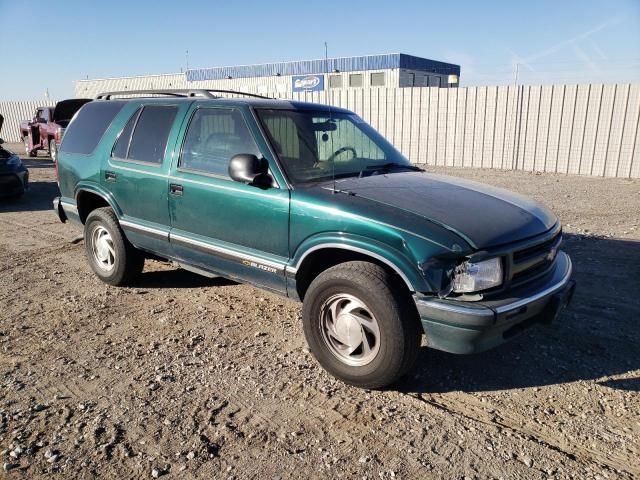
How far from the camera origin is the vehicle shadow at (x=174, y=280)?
547 centimetres

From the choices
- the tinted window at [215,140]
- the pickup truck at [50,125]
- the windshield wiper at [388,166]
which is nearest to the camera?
the tinted window at [215,140]

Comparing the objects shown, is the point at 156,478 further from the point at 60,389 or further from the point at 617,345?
the point at 617,345

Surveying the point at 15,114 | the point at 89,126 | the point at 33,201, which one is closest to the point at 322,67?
the point at 15,114

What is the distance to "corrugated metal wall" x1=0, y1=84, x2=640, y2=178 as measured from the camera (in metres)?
12.7

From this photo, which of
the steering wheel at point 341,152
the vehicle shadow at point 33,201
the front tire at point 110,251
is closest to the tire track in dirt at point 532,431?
the steering wheel at point 341,152

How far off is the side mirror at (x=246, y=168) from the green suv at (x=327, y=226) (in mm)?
10

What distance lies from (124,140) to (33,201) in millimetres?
6929

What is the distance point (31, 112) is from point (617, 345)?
30829 millimetres

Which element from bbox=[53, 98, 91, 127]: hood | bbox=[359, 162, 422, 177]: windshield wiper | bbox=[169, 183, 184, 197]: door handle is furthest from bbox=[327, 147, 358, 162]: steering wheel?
bbox=[53, 98, 91, 127]: hood

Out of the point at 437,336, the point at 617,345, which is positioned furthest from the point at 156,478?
the point at 617,345

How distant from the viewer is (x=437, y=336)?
3.06 metres

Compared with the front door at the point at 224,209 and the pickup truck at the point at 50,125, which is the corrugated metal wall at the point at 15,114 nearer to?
the pickup truck at the point at 50,125

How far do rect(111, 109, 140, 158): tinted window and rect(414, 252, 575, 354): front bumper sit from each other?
3.37m

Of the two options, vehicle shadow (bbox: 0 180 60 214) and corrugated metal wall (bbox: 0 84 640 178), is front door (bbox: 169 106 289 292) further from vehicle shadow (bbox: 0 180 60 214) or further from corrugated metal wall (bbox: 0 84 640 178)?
corrugated metal wall (bbox: 0 84 640 178)
